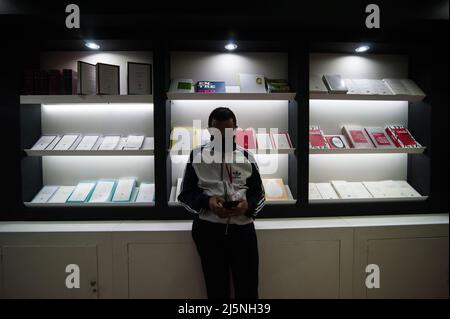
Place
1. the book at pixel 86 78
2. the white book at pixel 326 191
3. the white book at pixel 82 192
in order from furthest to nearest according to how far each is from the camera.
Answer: the white book at pixel 326 191 → the white book at pixel 82 192 → the book at pixel 86 78

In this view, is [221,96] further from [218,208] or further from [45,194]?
[45,194]

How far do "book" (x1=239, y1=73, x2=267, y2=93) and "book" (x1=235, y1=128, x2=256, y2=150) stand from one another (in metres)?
0.39

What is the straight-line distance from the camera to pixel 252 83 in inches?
105

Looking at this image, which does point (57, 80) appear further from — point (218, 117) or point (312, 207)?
point (312, 207)

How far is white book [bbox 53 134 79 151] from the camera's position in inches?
101

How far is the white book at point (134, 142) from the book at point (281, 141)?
4.18 ft

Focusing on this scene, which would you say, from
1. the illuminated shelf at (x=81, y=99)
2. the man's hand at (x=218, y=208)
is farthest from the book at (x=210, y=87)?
the man's hand at (x=218, y=208)

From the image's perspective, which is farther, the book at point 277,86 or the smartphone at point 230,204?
the book at point 277,86

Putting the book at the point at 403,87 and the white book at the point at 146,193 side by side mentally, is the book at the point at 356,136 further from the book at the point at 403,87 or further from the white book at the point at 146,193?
the white book at the point at 146,193

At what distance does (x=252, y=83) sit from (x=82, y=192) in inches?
76.3

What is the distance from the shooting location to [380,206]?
2627 mm

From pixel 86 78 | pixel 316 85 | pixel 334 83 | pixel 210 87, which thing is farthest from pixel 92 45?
pixel 334 83

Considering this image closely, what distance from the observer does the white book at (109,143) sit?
102 inches

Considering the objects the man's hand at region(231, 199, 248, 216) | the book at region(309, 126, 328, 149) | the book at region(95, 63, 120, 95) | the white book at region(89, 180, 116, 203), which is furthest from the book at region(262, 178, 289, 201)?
the book at region(95, 63, 120, 95)
